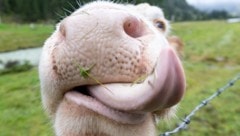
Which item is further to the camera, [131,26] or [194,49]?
[194,49]

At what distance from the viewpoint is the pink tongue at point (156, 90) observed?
1368mm

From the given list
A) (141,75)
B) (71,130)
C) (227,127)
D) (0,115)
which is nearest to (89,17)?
(141,75)

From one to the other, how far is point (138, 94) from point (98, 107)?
15cm

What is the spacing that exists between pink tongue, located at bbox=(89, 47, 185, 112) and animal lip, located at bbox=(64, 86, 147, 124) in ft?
0.10

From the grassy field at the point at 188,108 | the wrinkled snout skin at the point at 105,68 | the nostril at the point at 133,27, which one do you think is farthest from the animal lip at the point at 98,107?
the grassy field at the point at 188,108

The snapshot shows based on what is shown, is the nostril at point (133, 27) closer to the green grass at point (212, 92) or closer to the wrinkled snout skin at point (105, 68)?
the wrinkled snout skin at point (105, 68)

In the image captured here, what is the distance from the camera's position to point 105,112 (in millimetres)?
1480

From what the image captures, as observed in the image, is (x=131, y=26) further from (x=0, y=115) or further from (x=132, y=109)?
(x=0, y=115)

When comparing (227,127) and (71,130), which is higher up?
(71,130)

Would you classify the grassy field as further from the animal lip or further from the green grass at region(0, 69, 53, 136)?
the animal lip

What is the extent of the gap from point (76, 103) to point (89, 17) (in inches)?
10.4

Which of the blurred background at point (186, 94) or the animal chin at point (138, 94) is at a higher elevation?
the animal chin at point (138, 94)

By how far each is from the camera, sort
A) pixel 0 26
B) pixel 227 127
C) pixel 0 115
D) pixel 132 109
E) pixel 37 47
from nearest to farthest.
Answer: pixel 132 109 → pixel 227 127 → pixel 0 115 → pixel 37 47 → pixel 0 26

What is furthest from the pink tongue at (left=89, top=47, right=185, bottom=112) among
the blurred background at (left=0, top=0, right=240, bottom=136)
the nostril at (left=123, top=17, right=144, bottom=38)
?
the blurred background at (left=0, top=0, right=240, bottom=136)
